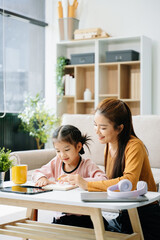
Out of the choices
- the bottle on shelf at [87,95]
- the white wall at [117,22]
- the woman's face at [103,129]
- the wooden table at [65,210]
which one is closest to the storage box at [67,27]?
the white wall at [117,22]

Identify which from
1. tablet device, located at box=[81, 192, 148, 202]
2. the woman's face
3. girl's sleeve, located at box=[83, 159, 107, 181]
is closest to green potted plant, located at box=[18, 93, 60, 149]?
girl's sleeve, located at box=[83, 159, 107, 181]

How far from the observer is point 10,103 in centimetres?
498

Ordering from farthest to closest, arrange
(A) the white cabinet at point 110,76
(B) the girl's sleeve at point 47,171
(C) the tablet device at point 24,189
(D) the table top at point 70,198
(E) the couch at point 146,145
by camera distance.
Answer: (A) the white cabinet at point 110,76, (E) the couch at point 146,145, (B) the girl's sleeve at point 47,171, (C) the tablet device at point 24,189, (D) the table top at point 70,198

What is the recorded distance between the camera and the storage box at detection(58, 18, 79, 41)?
5.12m

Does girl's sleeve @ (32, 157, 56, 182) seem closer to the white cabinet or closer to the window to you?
the white cabinet

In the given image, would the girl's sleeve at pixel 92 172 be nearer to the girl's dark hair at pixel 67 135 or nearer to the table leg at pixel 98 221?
the girl's dark hair at pixel 67 135

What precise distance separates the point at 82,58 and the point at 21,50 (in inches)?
30.8

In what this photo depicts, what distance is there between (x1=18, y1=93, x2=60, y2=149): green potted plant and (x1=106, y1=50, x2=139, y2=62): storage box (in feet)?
3.09

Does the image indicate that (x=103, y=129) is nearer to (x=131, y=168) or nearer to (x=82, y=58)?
(x=131, y=168)

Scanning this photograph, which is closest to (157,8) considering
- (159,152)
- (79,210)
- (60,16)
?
(60,16)

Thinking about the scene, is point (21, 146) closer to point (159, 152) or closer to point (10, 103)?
point (10, 103)

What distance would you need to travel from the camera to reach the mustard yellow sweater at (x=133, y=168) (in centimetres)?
Result: 171

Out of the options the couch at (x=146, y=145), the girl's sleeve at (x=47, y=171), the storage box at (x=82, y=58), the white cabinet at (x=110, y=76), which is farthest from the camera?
the storage box at (x=82, y=58)

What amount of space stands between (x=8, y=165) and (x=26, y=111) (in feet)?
9.89
